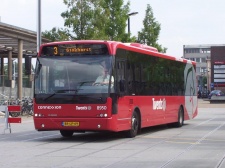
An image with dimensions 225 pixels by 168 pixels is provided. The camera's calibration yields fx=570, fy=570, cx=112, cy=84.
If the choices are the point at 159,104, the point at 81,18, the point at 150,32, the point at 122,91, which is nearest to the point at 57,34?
the point at 81,18

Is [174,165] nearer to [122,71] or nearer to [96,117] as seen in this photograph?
[96,117]

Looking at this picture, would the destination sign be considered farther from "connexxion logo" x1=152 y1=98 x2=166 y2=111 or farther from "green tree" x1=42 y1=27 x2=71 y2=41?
"green tree" x1=42 y1=27 x2=71 y2=41

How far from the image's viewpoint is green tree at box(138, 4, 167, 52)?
49.8 meters

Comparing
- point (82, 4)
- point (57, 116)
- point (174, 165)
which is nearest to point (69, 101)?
point (57, 116)

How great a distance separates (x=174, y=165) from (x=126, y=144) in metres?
4.82

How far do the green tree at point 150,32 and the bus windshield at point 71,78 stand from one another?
32287 millimetres

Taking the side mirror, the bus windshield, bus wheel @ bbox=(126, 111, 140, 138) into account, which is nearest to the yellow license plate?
the bus windshield

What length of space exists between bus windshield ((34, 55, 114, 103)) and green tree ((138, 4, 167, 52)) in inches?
1271

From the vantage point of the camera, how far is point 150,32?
50.2 metres

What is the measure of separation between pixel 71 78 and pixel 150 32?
3404cm

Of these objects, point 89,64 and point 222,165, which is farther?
point 89,64

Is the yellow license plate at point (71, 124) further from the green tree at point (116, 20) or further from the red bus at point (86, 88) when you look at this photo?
the green tree at point (116, 20)

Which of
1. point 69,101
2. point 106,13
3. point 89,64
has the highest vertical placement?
point 106,13

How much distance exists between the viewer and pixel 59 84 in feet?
55.2
